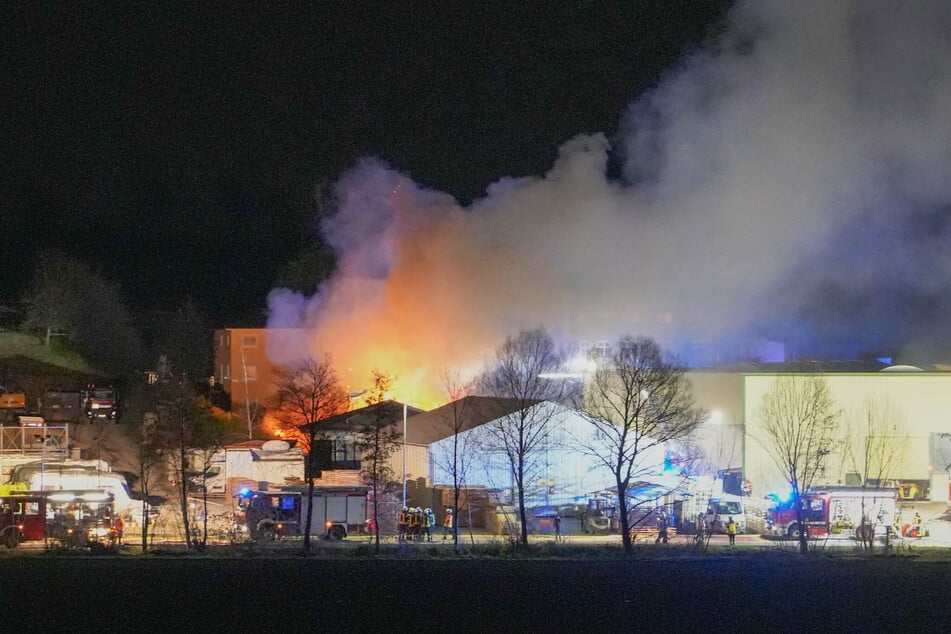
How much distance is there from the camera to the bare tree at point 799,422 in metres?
30.0

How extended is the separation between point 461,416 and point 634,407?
21.8 feet

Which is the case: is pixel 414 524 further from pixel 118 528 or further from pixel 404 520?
pixel 118 528

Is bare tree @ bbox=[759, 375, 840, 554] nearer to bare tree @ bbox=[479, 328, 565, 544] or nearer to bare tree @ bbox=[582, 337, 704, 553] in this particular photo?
bare tree @ bbox=[582, 337, 704, 553]

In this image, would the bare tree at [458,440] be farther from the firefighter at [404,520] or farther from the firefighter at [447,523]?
the firefighter at [404,520]

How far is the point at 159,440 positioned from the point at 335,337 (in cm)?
1944

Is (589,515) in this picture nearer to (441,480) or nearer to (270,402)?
(441,480)

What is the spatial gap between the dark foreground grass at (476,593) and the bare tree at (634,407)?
3.80m

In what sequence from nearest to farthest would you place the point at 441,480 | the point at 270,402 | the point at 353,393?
the point at 441,480, the point at 353,393, the point at 270,402

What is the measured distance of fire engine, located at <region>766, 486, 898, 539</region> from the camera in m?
29.1

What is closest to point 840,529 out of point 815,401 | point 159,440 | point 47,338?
point 815,401

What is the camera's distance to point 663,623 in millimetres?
14797

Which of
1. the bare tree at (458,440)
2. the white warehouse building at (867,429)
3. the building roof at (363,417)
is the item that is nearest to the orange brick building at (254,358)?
the bare tree at (458,440)

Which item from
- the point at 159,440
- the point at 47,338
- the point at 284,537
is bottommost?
the point at 284,537

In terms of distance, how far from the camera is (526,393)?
29.7 meters
